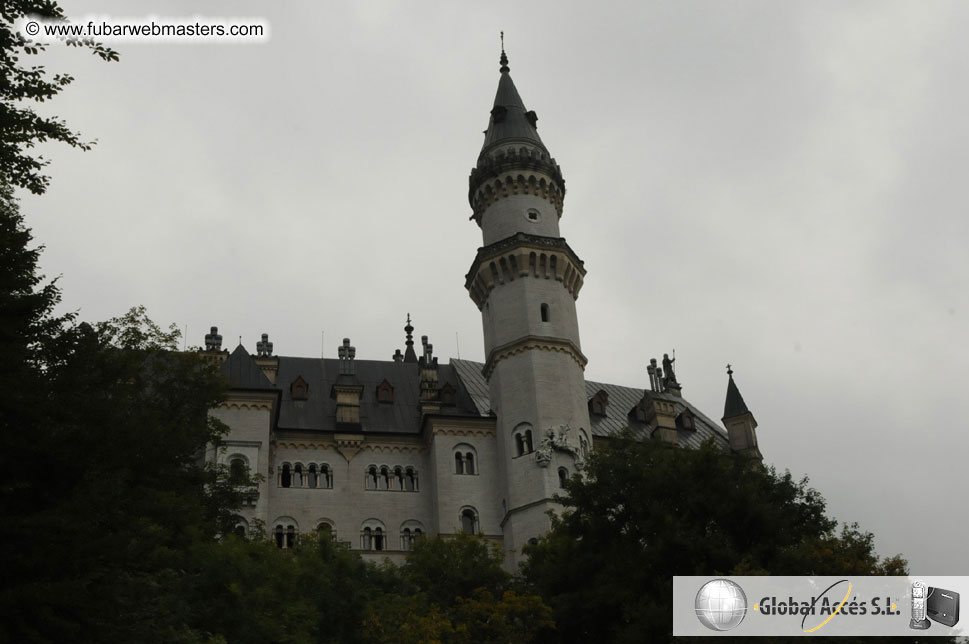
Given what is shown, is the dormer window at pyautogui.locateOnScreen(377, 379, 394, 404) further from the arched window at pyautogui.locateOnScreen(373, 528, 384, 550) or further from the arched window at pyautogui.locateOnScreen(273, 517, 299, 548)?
the arched window at pyautogui.locateOnScreen(273, 517, 299, 548)

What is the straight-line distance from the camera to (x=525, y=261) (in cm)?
5853

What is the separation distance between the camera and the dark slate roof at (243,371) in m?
54.9

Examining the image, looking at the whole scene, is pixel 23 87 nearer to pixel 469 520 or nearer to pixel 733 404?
pixel 469 520

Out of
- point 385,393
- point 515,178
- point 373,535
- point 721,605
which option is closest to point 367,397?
point 385,393

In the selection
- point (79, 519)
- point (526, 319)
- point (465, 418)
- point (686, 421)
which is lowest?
point (79, 519)

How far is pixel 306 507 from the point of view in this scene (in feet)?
181

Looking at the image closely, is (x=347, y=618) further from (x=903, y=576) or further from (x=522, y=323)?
(x=522, y=323)

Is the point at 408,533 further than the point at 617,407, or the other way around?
the point at 617,407

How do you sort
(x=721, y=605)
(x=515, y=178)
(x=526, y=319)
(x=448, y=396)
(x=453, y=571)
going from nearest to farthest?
(x=721, y=605), (x=453, y=571), (x=526, y=319), (x=448, y=396), (x=515, y=178)

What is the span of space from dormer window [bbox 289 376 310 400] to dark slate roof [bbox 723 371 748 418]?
29.3 m

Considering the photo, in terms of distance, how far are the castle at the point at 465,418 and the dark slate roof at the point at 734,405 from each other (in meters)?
12.1

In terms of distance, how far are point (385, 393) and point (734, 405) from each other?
2525cm

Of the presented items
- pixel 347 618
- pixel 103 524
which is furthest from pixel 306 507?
pixel 103 524

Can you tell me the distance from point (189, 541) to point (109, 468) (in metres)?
12.2
